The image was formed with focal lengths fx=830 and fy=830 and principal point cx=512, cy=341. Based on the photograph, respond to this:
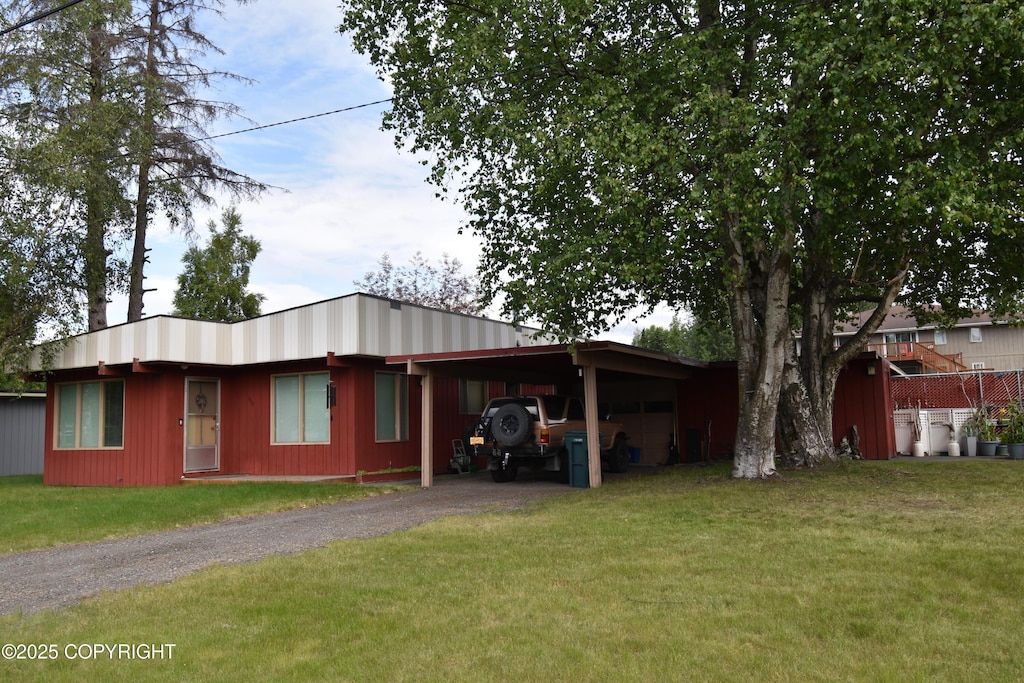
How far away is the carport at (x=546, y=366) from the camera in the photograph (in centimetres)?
1402

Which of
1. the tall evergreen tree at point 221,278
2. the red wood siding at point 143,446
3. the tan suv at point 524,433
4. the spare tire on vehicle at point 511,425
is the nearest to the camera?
the spare tire on vehicle at point 511,425

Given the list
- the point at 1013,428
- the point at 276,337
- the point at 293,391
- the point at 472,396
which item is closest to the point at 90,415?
the point at 293,391

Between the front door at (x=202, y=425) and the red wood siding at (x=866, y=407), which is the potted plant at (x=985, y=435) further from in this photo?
the front door at (x=202, y=425)

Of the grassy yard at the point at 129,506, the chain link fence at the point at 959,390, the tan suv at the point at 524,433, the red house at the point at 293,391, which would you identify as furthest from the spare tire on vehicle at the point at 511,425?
the chain link fence at the point at 959,390

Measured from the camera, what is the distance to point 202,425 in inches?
703

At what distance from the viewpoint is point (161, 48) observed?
78.4ft

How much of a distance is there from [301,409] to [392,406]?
188 cm

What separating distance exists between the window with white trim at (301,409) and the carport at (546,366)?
1.92 meters

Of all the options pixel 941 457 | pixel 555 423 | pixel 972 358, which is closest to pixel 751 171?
pixel 555 423

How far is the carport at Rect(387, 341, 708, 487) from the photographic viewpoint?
14016 mm

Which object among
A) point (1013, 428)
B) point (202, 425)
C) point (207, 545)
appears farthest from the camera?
point (1013, 428)

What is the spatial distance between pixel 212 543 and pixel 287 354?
296 inches

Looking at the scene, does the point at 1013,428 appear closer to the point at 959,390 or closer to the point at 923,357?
the point at 959,390

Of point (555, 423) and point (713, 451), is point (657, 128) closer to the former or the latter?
point (555, 423)
